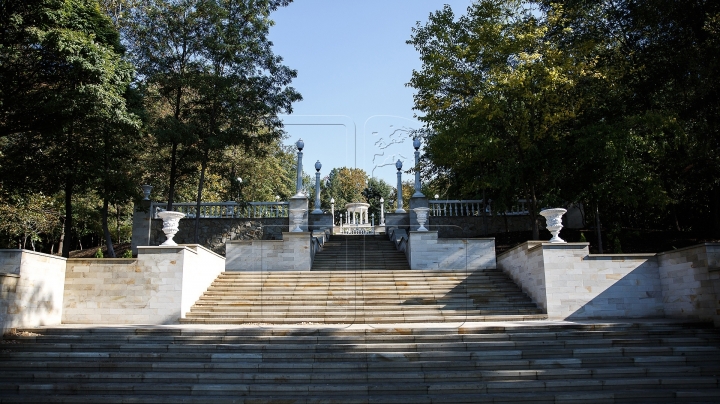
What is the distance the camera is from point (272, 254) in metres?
15.7

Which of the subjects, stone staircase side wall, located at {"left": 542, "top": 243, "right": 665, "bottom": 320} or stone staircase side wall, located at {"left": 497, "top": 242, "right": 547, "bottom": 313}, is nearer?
stone staircase side wall, located at {"left": 542, "top": 243, "right": 665, "bottom": 320}

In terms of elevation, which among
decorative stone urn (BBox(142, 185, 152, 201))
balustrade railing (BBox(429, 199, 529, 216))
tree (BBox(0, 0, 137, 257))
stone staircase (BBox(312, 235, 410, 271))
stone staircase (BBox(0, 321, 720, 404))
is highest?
tree (BBox(0, 0, 137, 257))

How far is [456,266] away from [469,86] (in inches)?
237

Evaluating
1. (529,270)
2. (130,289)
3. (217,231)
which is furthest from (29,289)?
(529,270)

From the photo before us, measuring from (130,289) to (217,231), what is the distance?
876 centimetres

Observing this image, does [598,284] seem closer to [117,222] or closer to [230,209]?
[230,209]

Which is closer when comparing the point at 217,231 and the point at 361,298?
the point at 361,298

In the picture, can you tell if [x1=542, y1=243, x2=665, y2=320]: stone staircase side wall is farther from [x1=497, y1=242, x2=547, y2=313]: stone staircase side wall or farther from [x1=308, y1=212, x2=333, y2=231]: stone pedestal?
Answer: [x1=308, y1=212, x2=333, y2=231]: stone pedestal

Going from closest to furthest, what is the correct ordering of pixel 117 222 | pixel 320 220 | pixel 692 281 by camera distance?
pixel 692 281
pixel 320 220
pixel 117 222

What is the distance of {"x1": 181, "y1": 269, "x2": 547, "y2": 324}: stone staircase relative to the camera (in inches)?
453

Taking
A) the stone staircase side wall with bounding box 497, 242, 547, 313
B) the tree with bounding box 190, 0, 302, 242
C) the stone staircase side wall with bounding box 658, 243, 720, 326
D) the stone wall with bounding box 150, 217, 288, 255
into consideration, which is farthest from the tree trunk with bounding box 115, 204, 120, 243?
the stone staircase side wall with bounding box 658, 243, 720, 326

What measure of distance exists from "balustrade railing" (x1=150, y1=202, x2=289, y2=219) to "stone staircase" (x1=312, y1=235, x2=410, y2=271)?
2675mm

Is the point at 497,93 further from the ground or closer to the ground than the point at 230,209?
further from the ground

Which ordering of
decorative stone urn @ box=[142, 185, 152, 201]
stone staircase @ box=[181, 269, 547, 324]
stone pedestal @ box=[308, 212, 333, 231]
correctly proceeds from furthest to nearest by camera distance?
stone pedestal @ box=[308, 212, 333, 231] < decorative stone urn @ box=[142, 185, 152, 201] < stone staircase @ box=[181, 269, 547, 324]
